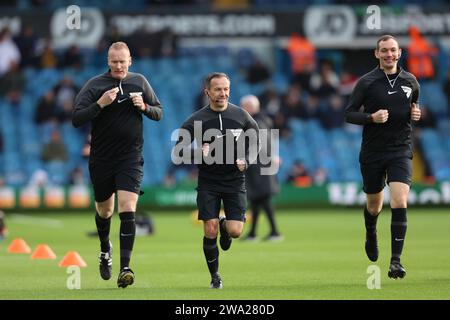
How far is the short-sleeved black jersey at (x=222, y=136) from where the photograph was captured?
12.1 metres

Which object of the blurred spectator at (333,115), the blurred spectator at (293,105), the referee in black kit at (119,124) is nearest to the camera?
the referee in black kit at (119,124)

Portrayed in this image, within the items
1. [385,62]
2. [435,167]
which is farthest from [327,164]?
[385,62]

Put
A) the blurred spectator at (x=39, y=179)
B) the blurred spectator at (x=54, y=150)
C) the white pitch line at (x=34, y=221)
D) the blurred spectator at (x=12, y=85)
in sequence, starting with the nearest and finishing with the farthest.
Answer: the white pitch line at (x=34, y=221) < the blurred spectator at (x=39, y=179) < the blurred spectator at (x=54, y=150) < the blurred spectator at (x=12, y=85)

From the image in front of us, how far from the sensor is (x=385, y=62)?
13078 millimetres

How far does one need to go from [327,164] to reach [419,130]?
316 cm

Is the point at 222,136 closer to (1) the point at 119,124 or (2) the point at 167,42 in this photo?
(1) the point at 119,124

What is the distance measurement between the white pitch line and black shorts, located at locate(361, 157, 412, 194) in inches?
459

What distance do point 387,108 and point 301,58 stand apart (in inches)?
796

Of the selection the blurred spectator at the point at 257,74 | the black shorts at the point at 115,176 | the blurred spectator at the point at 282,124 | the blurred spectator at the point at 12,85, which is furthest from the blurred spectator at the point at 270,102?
the black shorts at the point at 115,176

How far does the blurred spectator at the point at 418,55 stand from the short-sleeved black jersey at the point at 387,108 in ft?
65.3

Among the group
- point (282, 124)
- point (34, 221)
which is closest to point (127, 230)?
point (34, 221)

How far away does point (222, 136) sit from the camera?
39.7 ft

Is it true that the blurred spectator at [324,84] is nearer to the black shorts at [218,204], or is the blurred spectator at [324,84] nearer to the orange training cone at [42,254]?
the orange training cone at [42,254]

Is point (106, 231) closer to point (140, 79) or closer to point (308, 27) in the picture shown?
point (140, 79)
